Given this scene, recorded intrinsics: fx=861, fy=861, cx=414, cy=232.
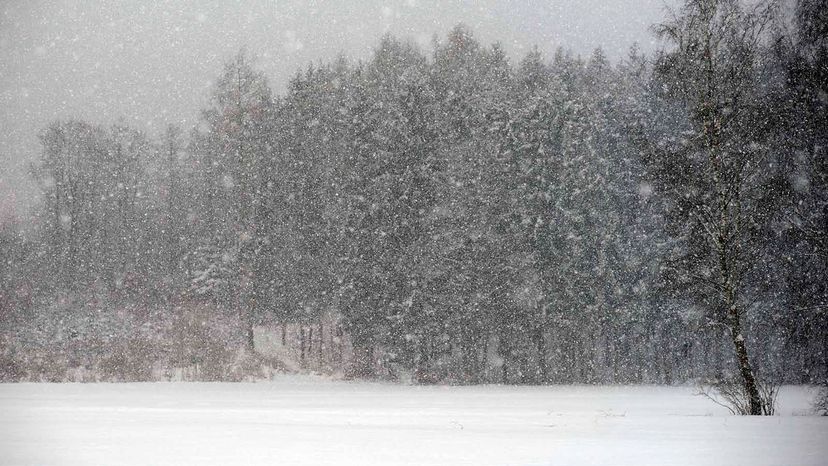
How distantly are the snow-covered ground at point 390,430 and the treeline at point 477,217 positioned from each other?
201 inches

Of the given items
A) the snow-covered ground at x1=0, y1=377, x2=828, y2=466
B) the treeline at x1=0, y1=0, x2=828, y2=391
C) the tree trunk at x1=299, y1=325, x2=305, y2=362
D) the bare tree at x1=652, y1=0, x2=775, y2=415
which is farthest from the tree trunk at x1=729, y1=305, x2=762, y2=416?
the tree trunk at x1=299, y1=325, x2=305, y2=362

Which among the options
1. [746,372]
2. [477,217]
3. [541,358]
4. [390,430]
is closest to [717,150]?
[746,372]

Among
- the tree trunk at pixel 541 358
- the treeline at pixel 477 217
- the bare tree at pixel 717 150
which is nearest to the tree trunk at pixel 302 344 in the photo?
the treeline at pixel 477 217

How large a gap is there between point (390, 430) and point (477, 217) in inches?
969

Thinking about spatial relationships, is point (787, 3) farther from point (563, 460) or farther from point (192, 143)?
point (192, 143)

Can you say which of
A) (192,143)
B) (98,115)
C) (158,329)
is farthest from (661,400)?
(98,115)

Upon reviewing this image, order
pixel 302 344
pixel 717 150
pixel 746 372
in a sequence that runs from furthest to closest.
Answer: pixel 302 344, pixel 717 150, pixel 746 372

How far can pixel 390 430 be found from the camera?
17031mm

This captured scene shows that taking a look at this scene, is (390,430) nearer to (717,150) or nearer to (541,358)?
(717,150)

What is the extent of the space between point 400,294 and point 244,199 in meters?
12.4

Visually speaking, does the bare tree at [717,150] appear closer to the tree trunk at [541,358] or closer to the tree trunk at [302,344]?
the tree trunk at [541,358]

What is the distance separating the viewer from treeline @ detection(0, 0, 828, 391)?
27.5 metres

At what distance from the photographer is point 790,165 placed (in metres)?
20.9

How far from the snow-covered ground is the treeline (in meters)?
5.09
